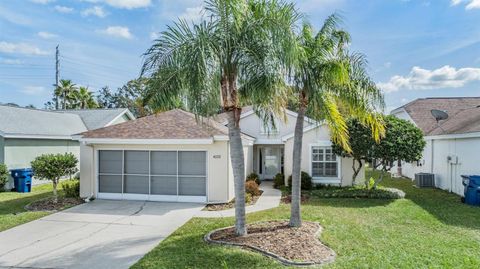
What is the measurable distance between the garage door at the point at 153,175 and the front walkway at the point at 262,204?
1896mm

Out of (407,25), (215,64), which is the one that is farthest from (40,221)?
(407,25)

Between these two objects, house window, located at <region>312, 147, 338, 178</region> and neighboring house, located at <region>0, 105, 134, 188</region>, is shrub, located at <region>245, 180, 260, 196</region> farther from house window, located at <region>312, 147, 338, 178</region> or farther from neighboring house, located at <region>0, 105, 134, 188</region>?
neighboring house, located at <region>0, 105, 134, 188</region>

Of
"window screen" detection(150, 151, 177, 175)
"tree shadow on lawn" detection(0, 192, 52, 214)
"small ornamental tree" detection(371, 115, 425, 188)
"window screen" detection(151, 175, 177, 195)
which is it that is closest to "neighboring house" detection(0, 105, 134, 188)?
"tree shadow on lawn" detection(0, 192, 52, 214)

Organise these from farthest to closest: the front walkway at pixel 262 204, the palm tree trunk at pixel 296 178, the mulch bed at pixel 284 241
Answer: the front walkway at pixel 262 204 → the palm tree trunk at pixel 296 178 → the mulch bed at pixel 284 241

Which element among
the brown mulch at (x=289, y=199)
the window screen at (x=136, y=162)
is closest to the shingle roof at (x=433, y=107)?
the brown mulch at (x=289, y=199)

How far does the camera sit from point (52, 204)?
43.6 feet

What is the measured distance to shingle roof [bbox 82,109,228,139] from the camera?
13.7 m

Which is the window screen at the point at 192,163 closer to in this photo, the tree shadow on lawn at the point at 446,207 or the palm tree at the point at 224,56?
the palm tree at the point at 224,56

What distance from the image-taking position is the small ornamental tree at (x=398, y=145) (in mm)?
14633

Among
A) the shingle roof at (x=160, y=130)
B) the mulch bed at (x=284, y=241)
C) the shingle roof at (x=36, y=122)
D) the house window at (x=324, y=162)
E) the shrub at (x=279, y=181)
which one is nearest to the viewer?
the mulch bed at (x=284, y=241)

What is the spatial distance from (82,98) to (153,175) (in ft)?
107

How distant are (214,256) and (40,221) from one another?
7097mm

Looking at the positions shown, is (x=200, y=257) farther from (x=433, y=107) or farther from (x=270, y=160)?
(x=433, y=107)

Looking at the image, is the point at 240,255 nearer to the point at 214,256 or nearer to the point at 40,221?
the point at 214,256
